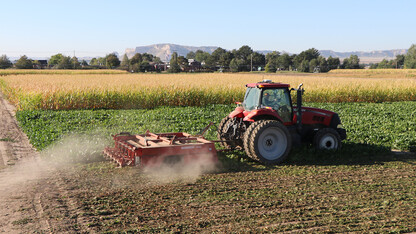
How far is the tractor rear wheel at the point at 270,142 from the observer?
9.58 m

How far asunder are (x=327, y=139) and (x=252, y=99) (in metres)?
2.43

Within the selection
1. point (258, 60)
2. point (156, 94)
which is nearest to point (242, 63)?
point (258, 60)

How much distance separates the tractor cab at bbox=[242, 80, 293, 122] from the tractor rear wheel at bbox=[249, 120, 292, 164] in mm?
563

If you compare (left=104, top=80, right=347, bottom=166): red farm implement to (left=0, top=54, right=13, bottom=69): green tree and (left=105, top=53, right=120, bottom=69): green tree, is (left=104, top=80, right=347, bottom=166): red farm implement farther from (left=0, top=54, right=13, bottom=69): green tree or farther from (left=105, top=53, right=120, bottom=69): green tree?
(left=105, top=53, right=120, bottom=69): green tree

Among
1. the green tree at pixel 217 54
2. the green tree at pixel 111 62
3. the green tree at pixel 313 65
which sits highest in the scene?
the green tree at pixel 217 54

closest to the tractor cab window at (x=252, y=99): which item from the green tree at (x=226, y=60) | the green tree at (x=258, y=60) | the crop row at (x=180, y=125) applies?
the crop row at (x=180, y=125)

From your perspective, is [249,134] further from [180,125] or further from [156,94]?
[156,94]

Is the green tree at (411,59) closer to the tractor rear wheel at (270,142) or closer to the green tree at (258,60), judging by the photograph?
the green tree at (258,60)

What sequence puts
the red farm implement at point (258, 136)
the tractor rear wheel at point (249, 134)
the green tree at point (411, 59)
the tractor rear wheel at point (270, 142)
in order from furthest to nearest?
1. the green tree at point (411, 59)
2. the tractor rear wheel at point (249, 134)
3. the tractor rear wheel at point (270, 142)
4. the red farm implement at point (258, 136)

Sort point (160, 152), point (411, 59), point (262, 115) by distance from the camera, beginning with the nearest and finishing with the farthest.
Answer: point (160, 152) → point (262, 115) → point (411, 59)

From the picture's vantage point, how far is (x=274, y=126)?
968 centimetres

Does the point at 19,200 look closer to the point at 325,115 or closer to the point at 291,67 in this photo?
the point at 325,115

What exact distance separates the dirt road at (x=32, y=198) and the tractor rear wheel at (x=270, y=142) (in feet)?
14.8

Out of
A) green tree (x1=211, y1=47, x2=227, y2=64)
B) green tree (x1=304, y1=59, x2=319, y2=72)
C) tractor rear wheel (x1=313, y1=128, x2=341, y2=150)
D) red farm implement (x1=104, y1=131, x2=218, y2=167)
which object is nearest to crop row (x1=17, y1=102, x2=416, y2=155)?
tractor rear wheel (x1=313, y1=128, x2=341, y2=150)
